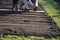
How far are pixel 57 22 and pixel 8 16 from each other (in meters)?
2.02

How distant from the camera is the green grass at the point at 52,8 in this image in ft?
37.1

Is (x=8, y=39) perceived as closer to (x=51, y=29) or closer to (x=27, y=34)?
(x=27, y=34)

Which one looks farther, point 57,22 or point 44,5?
point 44,5

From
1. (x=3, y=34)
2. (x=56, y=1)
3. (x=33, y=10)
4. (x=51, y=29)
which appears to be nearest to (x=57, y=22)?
(x=51, y=29)

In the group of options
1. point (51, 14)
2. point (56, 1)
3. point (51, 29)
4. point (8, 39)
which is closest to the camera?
point (8, 39)

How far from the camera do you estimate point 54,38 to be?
8.82 metres

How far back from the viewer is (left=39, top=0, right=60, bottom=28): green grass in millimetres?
11302

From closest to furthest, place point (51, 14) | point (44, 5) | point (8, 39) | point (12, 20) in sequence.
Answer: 1. point (8, 39)
2. point (12, 20)
3. point (51, 14)
4. point (44, 5)

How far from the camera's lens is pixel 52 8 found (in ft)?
43.1

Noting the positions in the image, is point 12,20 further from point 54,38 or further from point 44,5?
point 44,5

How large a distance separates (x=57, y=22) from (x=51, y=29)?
106cm

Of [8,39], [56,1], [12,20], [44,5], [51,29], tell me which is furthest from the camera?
[56,1]

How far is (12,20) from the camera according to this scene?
10.4m

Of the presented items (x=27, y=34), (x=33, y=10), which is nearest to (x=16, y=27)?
(x=27, y=34)
